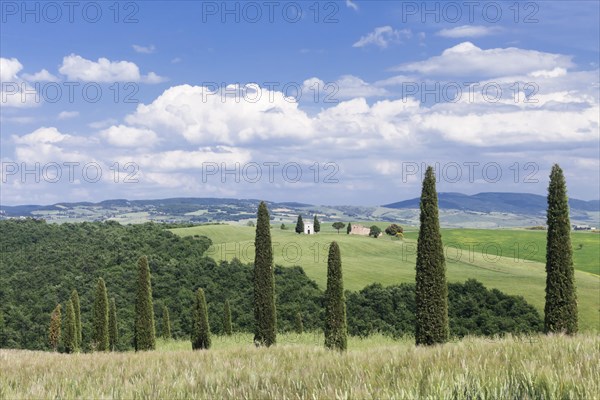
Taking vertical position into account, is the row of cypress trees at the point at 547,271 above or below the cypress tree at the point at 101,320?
above

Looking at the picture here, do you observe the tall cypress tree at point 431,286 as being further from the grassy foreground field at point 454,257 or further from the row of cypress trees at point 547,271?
the grassy foreground field at point 454,257

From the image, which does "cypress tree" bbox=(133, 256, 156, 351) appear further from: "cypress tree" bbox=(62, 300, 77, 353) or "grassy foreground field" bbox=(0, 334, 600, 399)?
"grassy foreground field" bbox=(0, 334, 600, 399)

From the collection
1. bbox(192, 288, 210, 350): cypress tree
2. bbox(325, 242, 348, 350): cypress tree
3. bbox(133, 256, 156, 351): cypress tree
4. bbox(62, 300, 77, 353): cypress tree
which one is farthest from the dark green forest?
bbox(133, 256, 156, 351): cypress tree

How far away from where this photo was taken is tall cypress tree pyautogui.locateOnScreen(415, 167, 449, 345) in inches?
1278

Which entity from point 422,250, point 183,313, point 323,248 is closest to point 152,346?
point 422,250

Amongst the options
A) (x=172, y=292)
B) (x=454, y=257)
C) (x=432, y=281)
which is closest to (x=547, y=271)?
(x=432, y=281)

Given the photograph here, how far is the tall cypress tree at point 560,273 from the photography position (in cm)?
3114

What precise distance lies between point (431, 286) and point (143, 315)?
Answer: 2480 centimetres

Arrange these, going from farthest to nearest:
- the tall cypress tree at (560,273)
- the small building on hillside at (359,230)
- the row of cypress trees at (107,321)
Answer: the small building on hillside at (359,230) < the row of cypress trees at (107,321) < the tall cypress tree at (560,273)

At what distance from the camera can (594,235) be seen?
472 feet

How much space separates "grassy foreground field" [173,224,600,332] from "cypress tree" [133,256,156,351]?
48.3 meters

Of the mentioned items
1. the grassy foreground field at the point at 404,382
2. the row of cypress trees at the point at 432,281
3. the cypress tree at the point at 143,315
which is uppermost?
the grassy foreground field at the point at 404,382

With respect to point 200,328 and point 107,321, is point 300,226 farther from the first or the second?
point 200,328

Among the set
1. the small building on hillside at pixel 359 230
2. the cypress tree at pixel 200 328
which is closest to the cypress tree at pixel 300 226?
the small building on hillside at pixel 359 230
